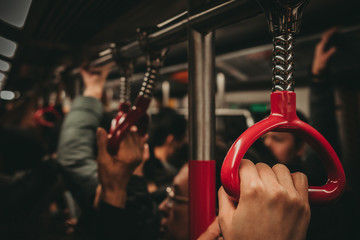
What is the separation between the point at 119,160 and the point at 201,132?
343 mm

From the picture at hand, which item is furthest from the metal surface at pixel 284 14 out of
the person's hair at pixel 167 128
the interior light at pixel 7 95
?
the interior light at pixel 7 95

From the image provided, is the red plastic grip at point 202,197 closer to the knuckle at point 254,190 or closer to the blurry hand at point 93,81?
the knuckle at point 254,190

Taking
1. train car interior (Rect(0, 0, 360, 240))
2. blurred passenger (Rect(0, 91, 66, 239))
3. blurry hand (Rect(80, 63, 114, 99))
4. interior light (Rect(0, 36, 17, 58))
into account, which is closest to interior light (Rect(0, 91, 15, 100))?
blurred passenger (Rect(0, 91, 66, 239))

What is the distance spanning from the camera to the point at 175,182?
1.27 m

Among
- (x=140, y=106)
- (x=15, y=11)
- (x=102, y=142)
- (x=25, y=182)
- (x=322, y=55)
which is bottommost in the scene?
(x=25, y=182)

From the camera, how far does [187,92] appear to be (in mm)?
865

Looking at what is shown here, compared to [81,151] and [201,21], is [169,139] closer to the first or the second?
[81,151]

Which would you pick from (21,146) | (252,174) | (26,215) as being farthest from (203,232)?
(21,146)

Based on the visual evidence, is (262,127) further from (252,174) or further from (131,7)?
(131,7)

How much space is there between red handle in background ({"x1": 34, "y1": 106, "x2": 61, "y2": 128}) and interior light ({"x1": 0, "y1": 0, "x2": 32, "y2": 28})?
3.34 ft

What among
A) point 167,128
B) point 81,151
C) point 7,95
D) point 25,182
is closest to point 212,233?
point 81,151

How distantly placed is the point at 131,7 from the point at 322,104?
3.56 feet

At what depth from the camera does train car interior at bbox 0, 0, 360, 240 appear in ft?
1.36

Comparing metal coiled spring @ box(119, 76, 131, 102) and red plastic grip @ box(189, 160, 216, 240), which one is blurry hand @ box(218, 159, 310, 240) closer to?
red plastic grip @ box(189, 160, 216, 240)
